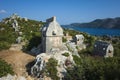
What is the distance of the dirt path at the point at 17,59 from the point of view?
28784 millimetres

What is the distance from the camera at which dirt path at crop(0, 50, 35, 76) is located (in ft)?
94.4

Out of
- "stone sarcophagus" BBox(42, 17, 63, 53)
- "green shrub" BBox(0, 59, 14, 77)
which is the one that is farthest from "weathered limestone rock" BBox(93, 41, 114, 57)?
"green shrub" BBox(0, 59, 14, 77)

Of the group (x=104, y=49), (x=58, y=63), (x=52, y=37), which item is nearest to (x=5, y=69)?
(x=58, y=63)

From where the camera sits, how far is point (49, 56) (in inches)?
1162

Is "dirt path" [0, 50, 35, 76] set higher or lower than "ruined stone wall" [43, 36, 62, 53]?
lower

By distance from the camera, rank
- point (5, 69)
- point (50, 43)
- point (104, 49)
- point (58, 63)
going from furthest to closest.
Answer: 1. point (104, 49)
2. point (50, 43)
3. point (58, 63)
4. point (5, 69)

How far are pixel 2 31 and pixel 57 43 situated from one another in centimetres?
2058

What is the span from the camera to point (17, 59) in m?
31.9

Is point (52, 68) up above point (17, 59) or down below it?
below

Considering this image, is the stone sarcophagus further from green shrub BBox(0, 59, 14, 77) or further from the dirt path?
green shrub BBox(0, 59, 14, 77)

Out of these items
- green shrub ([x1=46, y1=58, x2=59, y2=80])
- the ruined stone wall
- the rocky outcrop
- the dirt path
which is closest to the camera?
green shrub ([x1=46, y1=58, x2=59, y2=80])

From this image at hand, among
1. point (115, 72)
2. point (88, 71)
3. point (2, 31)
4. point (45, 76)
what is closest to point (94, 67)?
point (88, 71)

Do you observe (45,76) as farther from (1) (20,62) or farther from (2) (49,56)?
(1) (20,62)

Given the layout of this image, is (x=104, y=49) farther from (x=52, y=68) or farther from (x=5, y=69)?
(x=5, y=69)
